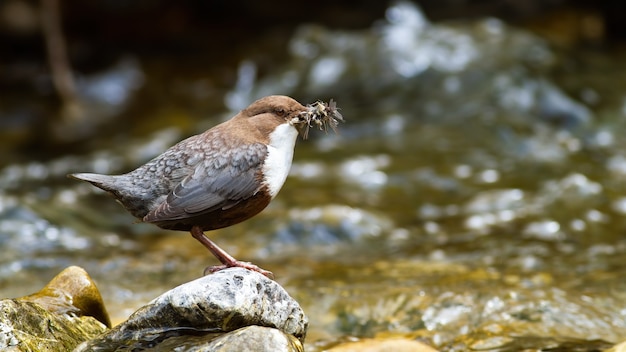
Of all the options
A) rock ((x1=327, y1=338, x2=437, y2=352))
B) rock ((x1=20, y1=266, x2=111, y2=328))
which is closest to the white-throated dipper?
rock ((x1=20, y1=266, x2=111, y2=328))

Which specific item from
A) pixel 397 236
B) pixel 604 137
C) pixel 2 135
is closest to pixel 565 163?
pixel 604 137

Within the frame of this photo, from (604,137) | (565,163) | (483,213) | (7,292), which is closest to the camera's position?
(7,292)

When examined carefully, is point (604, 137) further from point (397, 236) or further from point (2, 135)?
point (2, 135)

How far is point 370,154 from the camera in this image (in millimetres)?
9125

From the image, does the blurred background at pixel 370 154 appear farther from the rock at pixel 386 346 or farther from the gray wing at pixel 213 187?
the gray wing at pixel 213 187

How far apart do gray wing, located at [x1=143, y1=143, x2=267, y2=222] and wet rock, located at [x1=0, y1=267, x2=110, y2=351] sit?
56 cm

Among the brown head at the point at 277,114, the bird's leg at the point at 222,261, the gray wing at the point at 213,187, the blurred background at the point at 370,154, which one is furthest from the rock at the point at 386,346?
the brown head at the point at 277,114

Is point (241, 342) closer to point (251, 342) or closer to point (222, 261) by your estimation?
point (251, 342)

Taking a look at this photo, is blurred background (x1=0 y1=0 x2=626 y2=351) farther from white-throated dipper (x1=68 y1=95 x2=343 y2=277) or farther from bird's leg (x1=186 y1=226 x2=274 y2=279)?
white-throated dipper (x1=68 y1=95 x2=343 y2=277)

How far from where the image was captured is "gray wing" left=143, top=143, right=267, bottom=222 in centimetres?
355

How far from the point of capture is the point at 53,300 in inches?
145

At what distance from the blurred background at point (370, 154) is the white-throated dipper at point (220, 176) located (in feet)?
3.82

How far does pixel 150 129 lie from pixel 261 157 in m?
7.53

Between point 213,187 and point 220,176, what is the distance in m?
0.07
